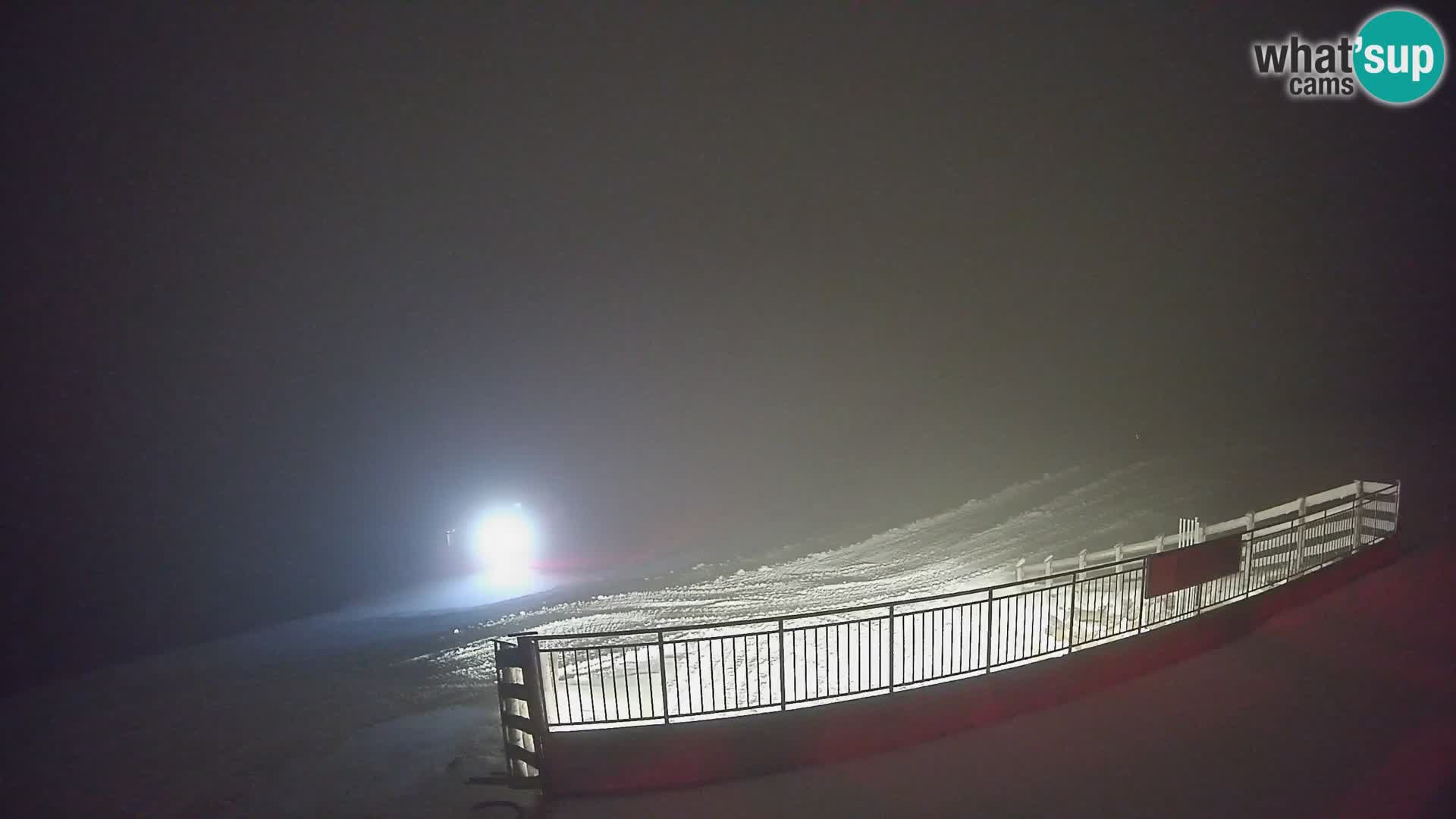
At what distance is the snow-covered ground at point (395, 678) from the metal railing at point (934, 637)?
5.99ft

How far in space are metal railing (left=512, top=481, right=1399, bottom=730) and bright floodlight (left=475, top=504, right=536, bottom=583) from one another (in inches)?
657

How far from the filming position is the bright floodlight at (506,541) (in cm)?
2984

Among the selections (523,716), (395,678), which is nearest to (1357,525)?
(523,716)

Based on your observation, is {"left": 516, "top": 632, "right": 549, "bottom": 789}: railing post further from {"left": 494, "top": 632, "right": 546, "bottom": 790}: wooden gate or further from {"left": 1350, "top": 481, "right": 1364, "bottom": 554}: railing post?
{"left": 1350, "top": 481, "right": 1364, "bottom": 554}: railing post

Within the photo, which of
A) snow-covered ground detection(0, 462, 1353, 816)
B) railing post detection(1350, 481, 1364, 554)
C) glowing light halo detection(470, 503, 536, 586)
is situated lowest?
glowing light halo detection(470, 503, 536, 586)

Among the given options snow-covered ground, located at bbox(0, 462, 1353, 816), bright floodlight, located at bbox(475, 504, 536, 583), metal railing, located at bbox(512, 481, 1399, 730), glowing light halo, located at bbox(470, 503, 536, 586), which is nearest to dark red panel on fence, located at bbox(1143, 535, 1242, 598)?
metal railing, located at bbox(512, 481, 1399, 730)

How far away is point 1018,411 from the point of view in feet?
122

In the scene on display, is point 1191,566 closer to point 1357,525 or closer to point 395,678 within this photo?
point 1357,525

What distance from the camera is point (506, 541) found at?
3178cm

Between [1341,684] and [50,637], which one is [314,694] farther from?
[1341,684]

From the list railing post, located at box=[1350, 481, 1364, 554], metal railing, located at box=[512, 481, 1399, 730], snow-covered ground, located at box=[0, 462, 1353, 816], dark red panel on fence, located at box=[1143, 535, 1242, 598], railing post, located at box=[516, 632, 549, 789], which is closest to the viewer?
railing post, located at box=[516, 632, 549, 789]

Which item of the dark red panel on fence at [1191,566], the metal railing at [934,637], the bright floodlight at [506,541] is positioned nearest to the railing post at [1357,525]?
the metal railing at [934,637]

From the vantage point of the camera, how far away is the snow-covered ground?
27.1ft

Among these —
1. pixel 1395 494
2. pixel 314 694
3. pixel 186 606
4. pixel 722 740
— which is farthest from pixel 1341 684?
pixel 186 606
